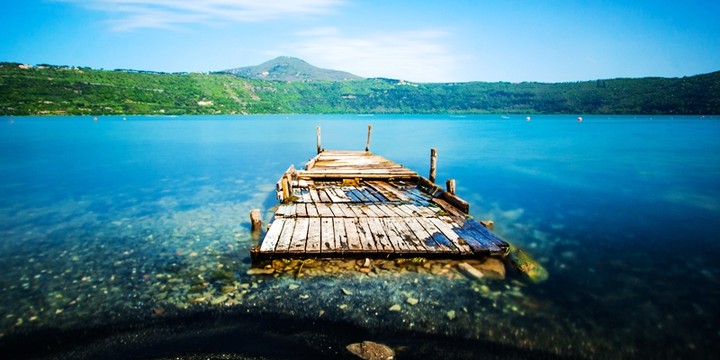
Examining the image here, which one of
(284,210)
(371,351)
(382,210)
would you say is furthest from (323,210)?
(371,351)

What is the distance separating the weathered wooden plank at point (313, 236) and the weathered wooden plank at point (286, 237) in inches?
19.5

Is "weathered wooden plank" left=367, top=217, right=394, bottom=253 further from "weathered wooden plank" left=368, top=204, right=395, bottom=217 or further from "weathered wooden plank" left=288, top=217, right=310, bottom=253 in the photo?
"weathered wooden plank" left=288, top=217, right=310, bottom=253

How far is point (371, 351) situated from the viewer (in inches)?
239

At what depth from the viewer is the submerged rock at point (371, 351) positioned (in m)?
5.94

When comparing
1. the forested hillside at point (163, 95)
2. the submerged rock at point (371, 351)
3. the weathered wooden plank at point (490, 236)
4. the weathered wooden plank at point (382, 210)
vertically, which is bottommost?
the submerged rock at point (371, 351)

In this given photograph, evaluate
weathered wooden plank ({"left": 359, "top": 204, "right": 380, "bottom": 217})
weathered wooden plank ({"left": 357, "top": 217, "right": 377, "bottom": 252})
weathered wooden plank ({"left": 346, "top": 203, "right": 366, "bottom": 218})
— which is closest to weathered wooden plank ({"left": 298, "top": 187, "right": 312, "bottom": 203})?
weathered wooden plank ({"left": 346, "top": 203, "right": 366, "bottom": 218})

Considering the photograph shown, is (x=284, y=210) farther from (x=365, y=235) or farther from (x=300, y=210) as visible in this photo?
(x=365, y=235)

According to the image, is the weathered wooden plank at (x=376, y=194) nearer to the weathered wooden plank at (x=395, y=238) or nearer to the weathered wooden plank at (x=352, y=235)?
the weathered wooden plank at (x=395, y=238)

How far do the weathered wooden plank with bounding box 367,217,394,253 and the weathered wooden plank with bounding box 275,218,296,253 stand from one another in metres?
2.29

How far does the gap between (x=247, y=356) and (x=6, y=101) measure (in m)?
161

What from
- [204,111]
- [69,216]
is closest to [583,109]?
[204,111]

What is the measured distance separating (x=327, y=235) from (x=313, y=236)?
15.2 inches

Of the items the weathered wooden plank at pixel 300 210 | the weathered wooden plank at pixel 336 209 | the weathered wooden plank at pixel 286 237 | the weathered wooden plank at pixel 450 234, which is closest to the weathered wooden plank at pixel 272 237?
the weathered wooden plank at pixel 286 237

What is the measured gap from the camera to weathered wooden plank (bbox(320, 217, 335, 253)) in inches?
366
